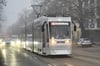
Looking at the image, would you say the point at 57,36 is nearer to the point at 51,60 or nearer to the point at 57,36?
the point at 57,36

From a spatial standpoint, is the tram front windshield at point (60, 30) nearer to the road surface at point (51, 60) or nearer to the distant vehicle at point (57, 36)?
the distant vehicle at point (57, 36)

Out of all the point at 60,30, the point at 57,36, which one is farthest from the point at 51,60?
the point at 60,30

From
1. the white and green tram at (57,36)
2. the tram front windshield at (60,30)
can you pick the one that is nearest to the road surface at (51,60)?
the white and green tram at (57,36)

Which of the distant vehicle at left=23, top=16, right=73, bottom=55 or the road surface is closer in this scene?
the road surface

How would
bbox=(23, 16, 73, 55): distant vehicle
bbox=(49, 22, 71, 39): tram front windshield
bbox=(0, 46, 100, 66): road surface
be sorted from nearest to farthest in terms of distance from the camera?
bbox=(0, 46, 100, 66): road surface < bbox=(23, 16, 73, 55): distant vehicle < bbox=(49, 22, 71, 39): tram front windshield

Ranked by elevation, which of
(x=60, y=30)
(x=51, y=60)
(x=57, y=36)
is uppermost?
(x=60, y=30)

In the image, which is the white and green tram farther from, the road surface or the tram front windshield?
the road surface

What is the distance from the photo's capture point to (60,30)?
32031mm

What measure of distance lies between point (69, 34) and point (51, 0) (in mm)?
52728

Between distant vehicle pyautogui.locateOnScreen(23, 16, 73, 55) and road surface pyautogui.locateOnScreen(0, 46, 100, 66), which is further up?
distant vehicle pyautogui.locateOnScreen(23, 16, 73, 55)

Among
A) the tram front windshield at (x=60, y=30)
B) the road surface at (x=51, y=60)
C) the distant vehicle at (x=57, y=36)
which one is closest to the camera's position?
the road surface at (x=51, y=60)

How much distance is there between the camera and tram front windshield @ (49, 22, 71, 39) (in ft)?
105

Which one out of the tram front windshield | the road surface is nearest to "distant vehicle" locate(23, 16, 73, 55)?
the tram front windshield

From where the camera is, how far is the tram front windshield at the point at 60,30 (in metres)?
32.0
